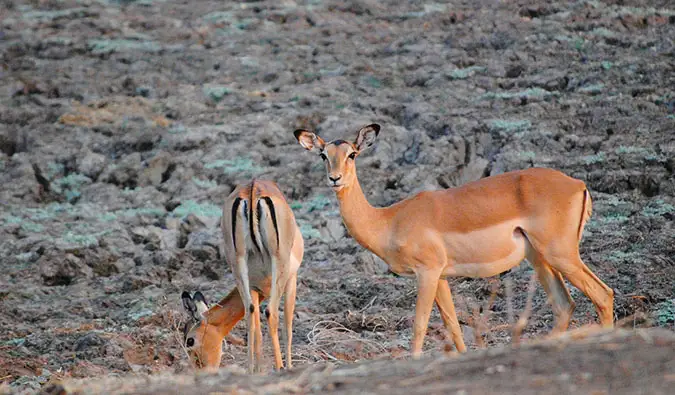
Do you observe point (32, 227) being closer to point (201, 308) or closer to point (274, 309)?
point (201, 308)

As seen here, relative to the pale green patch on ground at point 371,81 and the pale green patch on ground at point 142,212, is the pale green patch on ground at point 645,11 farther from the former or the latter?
the pale green patch on ground at point 142,212

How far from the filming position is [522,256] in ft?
29.8

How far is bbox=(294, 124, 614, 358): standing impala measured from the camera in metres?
8.89

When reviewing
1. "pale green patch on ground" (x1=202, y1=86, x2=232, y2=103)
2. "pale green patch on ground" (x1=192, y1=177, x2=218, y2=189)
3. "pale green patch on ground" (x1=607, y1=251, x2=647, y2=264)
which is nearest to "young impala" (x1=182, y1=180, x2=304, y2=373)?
"pale green patch on ground" (x1=607, y1=251, x2=647, y2=264)

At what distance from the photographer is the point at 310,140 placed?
9.60 m

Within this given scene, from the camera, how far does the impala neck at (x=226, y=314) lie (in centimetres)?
1000

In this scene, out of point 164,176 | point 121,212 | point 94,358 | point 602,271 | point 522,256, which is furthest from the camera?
point 164,176

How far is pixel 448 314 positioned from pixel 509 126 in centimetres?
710

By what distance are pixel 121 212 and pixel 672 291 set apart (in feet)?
24.1

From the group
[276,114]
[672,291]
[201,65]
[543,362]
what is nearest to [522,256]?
[672,291]

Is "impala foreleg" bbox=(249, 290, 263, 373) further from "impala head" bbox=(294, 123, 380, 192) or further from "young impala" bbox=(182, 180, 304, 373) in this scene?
"impala head" bbox=(294, 123, 380, 192)

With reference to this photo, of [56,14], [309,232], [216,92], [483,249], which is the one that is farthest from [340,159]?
[56,14]

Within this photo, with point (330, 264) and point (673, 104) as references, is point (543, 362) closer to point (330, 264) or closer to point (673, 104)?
point (330, 264)

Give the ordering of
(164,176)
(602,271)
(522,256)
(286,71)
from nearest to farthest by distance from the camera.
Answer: (522,256), (602,271), (164,176), (286,71)
